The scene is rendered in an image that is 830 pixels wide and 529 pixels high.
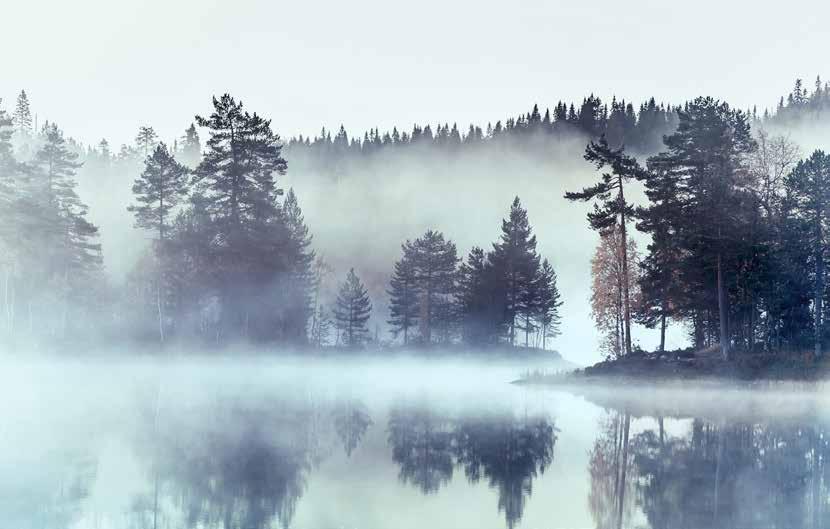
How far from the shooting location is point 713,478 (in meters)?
17.5

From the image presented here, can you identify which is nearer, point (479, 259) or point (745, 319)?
point (745, 319)

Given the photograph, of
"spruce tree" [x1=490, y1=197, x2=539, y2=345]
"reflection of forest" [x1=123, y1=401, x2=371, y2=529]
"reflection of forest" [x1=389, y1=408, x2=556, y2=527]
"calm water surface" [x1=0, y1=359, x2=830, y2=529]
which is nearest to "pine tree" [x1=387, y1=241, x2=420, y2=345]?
"spruce tree" [x1=490, y1=197, x2=539, y2=345]

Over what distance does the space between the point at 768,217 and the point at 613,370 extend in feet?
44.7

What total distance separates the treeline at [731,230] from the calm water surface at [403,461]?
12675 millimetres

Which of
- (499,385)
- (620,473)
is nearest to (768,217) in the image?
(499,385)

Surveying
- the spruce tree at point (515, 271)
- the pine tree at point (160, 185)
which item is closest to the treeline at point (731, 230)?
the spruce tree at point (515, 271)

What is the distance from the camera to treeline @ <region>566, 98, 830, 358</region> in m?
48.5

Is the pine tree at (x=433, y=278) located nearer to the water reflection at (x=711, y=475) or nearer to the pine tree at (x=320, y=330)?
the pine tree at (x=320, y=330)

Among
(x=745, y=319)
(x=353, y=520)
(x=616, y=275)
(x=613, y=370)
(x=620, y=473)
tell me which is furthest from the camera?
(x=616, y=275)

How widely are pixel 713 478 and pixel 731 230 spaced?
3245 centimetres

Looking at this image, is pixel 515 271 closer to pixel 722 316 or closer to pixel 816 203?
pixel 816 203

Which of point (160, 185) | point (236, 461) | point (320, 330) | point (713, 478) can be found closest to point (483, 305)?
point (160, 185)

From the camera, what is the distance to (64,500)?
14.8 m

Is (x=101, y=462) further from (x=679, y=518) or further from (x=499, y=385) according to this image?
(x=499, y=385)
